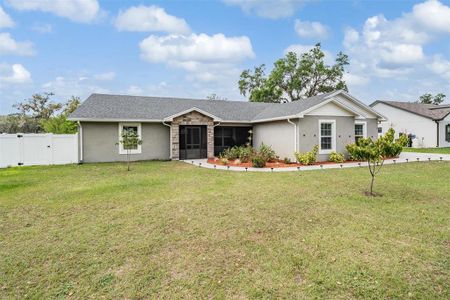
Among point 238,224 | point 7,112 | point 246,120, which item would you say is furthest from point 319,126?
point 7,112

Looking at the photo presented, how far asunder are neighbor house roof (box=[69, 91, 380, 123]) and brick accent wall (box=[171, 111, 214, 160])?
1.21 feet

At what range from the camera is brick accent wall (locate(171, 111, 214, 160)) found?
53.1 feet

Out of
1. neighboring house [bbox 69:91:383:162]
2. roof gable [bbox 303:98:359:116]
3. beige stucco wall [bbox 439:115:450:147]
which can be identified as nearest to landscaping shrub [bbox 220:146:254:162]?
neighboring house [bbox 69:91:383:162]

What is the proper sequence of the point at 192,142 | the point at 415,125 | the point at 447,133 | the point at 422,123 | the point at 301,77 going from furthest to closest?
1. the point at 301,77
2. the point at 415,125
3. the point at 422,123
4. the point at 447,133
5. the point at 192,142

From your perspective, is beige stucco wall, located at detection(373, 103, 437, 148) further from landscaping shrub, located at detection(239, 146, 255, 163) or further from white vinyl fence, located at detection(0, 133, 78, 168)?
white vinyl fence, located at detection(0, 133, 78, 168)

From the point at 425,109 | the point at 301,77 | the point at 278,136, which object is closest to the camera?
the point at 278,136

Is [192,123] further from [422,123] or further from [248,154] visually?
[422,123]

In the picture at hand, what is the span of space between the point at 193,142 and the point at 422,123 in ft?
77.3

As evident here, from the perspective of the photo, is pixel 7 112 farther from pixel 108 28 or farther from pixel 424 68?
pixel 424 68

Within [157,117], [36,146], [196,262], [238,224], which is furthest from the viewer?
[157,117]

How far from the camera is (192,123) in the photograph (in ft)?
54.3

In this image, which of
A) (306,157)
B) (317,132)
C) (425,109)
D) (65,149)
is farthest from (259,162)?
(425,109)

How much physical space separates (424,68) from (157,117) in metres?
22.8

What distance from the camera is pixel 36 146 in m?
14.4
